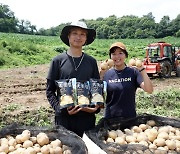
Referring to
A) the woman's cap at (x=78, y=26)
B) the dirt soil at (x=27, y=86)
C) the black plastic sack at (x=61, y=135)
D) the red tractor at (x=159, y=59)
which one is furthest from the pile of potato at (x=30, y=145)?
the red tractor at (x=159, y=59)

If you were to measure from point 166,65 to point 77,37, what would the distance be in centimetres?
1056

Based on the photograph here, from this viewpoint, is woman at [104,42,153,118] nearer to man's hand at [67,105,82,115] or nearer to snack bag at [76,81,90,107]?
snack bag at [76,81,90,107]

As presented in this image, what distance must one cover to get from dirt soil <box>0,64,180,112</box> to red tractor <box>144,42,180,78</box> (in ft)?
1.35

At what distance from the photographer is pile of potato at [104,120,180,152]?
10.1 feet

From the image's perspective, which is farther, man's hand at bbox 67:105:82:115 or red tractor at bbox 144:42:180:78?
red tractor at bbox 144:42:180:78

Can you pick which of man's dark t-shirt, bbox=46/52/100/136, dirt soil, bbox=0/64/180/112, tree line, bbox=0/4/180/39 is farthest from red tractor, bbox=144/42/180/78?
tree line, bbox=0/4/180/39

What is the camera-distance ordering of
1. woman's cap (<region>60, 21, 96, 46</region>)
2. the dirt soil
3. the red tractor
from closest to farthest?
1. woman's cap (<region>60, 21, 96, 46</region>)
2. the dirt soil
3. the red tractor

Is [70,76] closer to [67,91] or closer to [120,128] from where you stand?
[67,91]

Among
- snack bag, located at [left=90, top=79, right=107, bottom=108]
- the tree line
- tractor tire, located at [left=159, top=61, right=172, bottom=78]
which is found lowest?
tractor tire, located at [left=159, top=61, right=172, bottom=78]

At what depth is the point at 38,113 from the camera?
23.0 feet

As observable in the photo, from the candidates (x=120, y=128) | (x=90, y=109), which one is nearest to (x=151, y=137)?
(x=120, y=128)

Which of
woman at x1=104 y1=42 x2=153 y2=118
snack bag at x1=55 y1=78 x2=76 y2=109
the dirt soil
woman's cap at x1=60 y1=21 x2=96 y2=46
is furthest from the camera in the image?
the dirt soil

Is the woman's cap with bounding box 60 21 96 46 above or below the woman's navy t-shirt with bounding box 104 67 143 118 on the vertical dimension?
above

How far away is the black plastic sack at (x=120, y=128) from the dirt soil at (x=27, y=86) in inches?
183
